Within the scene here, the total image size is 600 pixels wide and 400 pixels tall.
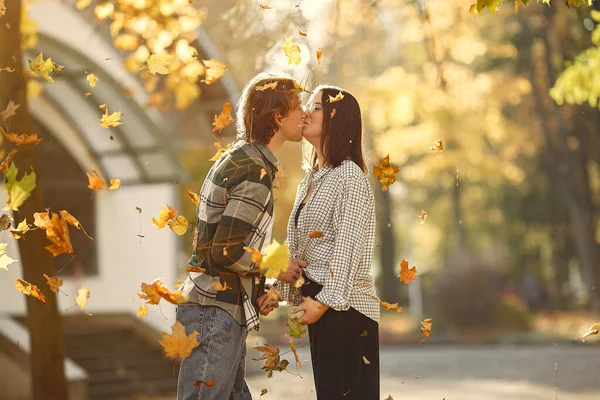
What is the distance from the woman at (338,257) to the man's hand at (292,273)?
2 cm

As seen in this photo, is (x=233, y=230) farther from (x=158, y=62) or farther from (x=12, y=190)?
(x=12, y=190)

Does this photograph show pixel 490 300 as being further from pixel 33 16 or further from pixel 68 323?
pixel 33 16

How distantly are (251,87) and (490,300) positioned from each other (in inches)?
738

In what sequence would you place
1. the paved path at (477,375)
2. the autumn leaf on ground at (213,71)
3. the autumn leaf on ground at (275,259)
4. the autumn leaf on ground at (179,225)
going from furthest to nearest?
the paved path at (477,375) < the autumn leaf on ground at (213,71) < the autumn leaf on ground at (179,225) < the autumn leaf on ground at (275,259)

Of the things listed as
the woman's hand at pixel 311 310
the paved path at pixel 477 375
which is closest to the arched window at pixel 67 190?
the paved path at pixel 477 375

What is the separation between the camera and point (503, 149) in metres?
25.1

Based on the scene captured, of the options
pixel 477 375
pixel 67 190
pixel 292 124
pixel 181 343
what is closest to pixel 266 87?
pixel 292 124

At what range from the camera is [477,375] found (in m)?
14.0

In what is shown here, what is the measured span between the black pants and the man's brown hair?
0.80 metres

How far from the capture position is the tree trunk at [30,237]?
278 inches

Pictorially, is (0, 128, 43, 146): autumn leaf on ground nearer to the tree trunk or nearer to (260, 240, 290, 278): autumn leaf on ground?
the tree trunk

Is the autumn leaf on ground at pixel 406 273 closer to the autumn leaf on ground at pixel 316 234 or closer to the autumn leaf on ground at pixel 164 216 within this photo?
the autumn leaf on ground at pixel 316 234

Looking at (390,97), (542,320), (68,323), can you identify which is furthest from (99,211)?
(542,320)

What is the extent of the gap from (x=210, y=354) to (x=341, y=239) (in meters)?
0.70
